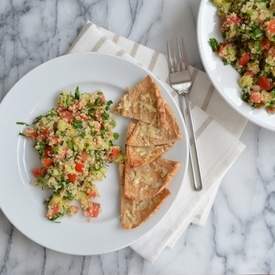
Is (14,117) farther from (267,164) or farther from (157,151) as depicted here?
(267,164)

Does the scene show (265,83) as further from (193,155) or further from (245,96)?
(193,155)

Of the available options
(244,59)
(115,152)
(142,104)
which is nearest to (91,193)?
(115,152)

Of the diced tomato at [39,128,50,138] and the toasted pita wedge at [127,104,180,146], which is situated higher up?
the toasted pita wedge at [127,104,180,146]

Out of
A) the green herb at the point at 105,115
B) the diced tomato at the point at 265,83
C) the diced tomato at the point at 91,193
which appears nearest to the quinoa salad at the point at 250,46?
the diced tomato at the point at 265,83

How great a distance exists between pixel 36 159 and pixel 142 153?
0.49m

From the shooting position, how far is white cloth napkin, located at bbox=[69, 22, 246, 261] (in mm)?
2459

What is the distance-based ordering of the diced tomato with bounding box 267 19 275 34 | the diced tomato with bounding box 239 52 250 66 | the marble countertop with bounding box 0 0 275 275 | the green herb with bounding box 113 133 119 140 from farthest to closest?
the marble countertop with bounding box 0 0 275 275, the green herb with bounding box 113 133 119 140, the diced tomato with bounding box 239 52 250 66, the diced tomato with bounding box 267 19 275 34

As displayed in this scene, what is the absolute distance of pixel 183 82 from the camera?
249cm

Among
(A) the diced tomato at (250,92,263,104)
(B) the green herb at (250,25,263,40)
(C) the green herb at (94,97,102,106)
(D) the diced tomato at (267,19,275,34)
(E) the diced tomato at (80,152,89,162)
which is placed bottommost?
(E) the diced tomato at (80,152,89,162)

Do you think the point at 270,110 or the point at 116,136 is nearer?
the point at 270,110

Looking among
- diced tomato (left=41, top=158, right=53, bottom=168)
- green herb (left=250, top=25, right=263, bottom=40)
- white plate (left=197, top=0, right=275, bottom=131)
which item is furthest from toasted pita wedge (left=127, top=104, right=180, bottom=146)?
green herb (left=250, top=25, right=263, bottom=40)

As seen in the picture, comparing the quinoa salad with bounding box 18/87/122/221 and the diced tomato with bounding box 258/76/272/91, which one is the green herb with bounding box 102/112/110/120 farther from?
the diced tomato with bounding box 258/76/272/91

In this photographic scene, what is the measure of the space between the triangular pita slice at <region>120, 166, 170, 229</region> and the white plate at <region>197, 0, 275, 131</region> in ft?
1.57

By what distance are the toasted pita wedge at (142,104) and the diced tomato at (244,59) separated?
1.23 feet
